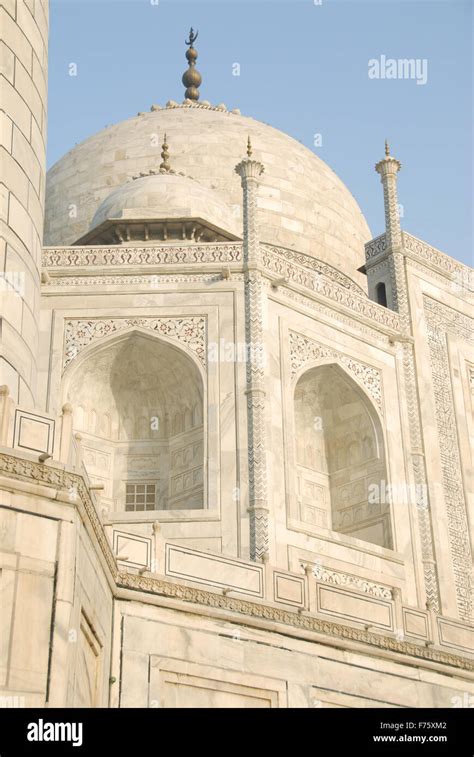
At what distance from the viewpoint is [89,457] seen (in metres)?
14.9

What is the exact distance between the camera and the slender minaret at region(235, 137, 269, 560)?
13.3 meters

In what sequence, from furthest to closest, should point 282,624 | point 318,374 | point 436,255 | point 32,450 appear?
point 436,255 < point 318,374 < point 282,624 < point 32,450

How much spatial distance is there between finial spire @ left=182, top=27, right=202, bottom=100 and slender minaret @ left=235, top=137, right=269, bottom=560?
36.5 feet

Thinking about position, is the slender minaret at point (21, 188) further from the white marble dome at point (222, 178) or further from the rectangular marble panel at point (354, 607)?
the white marble dome at point (222, 178)

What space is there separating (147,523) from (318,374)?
3435 millimetres

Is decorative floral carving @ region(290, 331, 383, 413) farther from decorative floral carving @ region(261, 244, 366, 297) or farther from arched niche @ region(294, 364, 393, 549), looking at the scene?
decorative floral carving @ region(261, 244, 366, 297)

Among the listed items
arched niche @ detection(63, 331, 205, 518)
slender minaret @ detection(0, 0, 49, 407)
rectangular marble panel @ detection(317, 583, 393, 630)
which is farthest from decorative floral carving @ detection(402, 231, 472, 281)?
slender minaret @ detection(0, 0, 49, 407)

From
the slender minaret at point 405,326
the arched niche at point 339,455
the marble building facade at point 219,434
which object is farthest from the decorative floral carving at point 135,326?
the slender minaret at point 405,326

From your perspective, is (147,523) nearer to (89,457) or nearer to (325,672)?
(89,457)

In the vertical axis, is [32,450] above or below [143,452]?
below

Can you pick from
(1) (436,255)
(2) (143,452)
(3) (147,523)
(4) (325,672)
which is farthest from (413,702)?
(1) (436,255)

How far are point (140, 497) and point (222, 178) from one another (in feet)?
26.4

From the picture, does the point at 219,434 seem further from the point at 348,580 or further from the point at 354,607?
the point at 354,607

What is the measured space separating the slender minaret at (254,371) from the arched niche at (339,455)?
1.17 meters
